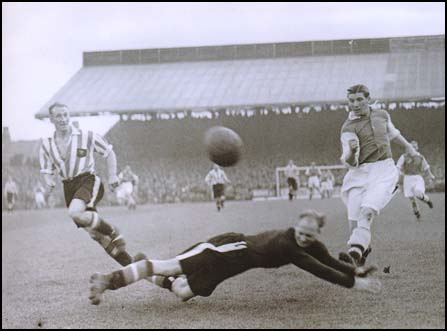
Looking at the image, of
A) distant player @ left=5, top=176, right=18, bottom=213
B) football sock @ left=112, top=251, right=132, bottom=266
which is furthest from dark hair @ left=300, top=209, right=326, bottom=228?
distant player @ left=5, top=176, right=18, bottom=213

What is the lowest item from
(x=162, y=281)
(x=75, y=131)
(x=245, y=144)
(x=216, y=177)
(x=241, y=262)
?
(x=162, y=281)

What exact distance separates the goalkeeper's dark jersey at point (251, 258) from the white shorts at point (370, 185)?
37 centimetres

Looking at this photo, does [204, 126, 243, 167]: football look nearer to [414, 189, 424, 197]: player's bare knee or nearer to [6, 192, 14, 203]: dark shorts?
[414, 189, 424, 197]: player's bare knee

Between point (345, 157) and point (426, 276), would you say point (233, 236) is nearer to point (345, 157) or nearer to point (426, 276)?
point (345, 157)

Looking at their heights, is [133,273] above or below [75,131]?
below

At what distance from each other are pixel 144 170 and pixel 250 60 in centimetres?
117

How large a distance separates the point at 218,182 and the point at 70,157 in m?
1.26

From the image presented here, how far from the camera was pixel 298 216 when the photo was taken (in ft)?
19.0

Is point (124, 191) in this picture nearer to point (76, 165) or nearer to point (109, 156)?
point (109, 156)

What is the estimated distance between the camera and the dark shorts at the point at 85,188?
5668 mm

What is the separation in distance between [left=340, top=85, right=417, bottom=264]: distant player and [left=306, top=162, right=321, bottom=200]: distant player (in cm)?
69

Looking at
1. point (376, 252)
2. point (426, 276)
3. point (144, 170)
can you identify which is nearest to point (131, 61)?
point (144, 170)

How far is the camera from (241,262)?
5723mm

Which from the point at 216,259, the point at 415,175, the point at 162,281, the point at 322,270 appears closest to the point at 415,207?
the point at 415,175
